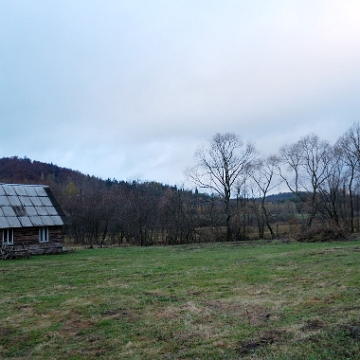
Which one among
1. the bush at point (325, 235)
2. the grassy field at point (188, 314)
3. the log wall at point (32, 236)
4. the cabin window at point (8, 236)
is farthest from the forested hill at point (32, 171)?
the grassy field at point (188, 314)

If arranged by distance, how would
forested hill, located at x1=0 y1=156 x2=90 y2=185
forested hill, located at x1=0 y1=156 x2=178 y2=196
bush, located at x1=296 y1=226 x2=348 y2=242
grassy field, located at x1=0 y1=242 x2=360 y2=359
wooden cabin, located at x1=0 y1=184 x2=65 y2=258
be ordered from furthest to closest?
1. forested hill, located at x1=0 y1=156 x2=90 y2=185
2. forested hill, located at x1=0 y1=156 x2=178 y2=196
3. bush, located at x1=296 y1=226 x2=348 y2=242
4. wooden cabin, located at x1=0 y1=184 x2=65 y2=258
5. grassy field, located at x1=0 y1=242 x2=360 y2=359

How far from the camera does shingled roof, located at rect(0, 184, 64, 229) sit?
24862mm

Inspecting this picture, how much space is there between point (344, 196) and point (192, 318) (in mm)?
Answer: 43034

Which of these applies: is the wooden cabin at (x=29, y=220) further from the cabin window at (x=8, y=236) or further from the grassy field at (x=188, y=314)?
the grassy field at (x=188, y=314)

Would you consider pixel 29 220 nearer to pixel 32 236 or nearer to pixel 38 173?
pixel 32 236

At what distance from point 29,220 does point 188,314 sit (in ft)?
67.0

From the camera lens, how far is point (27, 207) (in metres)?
26.7

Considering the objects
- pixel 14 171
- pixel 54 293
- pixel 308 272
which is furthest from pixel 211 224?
pixel 14 171

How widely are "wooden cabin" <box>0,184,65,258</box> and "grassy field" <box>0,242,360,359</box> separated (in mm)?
10195

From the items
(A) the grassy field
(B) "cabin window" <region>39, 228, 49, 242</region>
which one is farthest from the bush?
(B) "cabin window" <region>39, 228, 49, 242</region>

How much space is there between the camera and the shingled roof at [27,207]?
81.6ft

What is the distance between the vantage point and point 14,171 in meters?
90.3

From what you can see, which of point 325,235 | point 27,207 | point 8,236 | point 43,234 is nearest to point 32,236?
point 43,234

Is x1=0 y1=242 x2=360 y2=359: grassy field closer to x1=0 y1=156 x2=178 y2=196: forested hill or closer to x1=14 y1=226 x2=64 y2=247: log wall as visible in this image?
x1=14 y1=226 x2=64 y2=247: log wall
